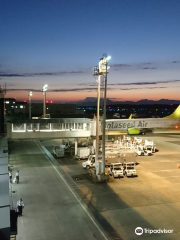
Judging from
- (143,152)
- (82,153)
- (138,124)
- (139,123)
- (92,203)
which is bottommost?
(92,203)

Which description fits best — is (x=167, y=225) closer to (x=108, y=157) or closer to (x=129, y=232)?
(x=129, y=232)

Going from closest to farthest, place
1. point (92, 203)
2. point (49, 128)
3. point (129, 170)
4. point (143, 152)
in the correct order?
point (92, 203) < point (129, 170) < point (49, 128) < point (143, 152)

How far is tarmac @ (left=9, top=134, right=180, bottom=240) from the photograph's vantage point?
15.1 meters

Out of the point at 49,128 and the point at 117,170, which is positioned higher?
the point at 49,128

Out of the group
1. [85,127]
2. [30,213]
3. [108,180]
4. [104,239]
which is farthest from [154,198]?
[85,127]

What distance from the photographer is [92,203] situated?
19828mm

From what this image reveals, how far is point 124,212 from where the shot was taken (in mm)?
18203

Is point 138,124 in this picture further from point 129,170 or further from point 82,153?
point 129,170

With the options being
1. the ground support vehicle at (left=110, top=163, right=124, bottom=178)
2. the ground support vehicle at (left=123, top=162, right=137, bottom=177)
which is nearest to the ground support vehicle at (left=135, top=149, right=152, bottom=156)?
the ground support vehicle at (left=123, top=162, right=137, bottom=177)

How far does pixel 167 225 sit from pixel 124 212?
10.8ft

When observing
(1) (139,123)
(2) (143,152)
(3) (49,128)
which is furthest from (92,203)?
(1) (139,123)

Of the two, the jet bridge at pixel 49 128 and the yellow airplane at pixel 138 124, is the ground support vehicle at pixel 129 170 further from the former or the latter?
the yellow airplane at pixel 138 124

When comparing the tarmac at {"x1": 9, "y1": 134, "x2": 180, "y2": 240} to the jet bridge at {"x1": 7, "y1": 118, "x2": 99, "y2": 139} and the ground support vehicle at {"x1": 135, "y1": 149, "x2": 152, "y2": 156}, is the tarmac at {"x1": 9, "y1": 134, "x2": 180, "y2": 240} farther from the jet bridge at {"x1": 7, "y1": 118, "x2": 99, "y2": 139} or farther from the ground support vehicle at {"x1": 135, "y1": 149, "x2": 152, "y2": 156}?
the ground support vehicle at {"x1": 135, "y1": 149, "x2": 152, "y2": 156}

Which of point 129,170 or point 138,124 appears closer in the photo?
point 129,170
